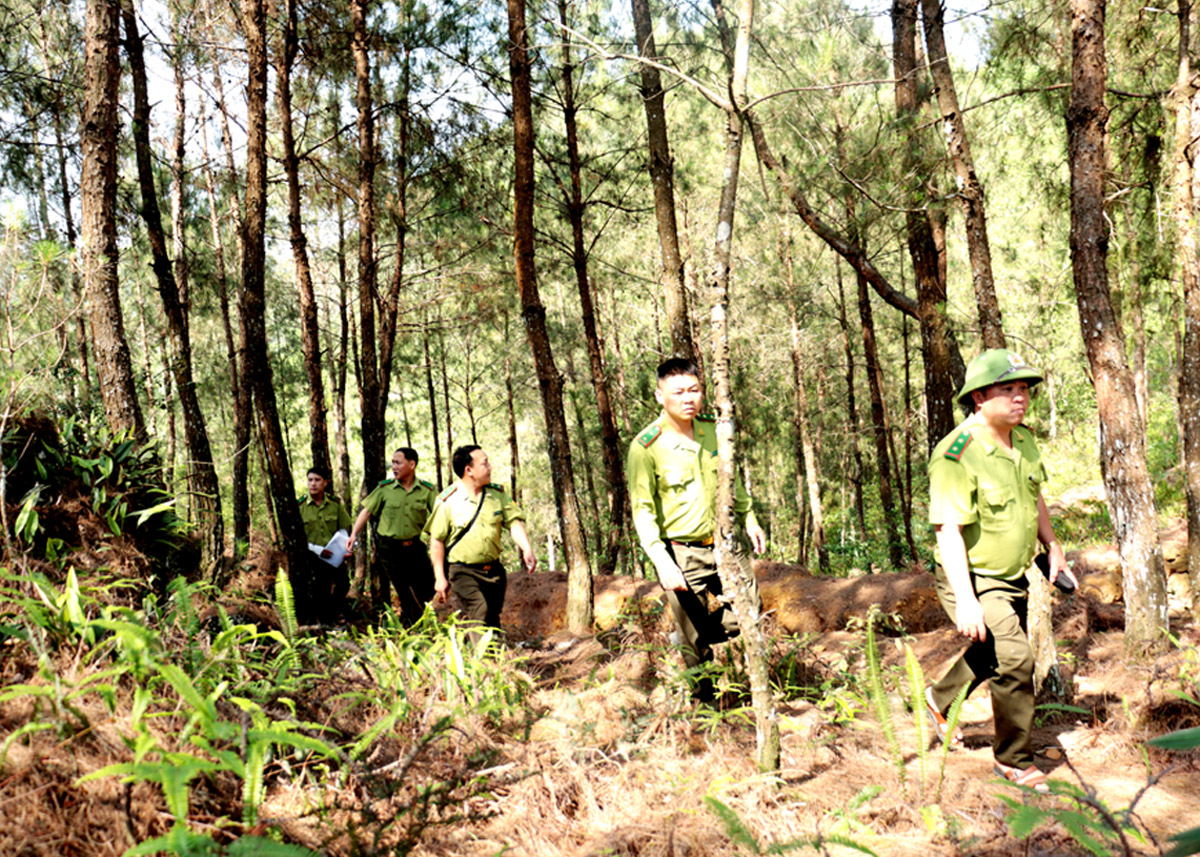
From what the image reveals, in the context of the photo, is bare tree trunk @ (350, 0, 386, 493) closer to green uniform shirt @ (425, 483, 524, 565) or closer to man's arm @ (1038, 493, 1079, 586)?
green uniform shirt @ (425, 483, 524, 565)

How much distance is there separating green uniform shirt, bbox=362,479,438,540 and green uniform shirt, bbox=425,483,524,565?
4.10ft

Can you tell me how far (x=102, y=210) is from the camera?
225 inches

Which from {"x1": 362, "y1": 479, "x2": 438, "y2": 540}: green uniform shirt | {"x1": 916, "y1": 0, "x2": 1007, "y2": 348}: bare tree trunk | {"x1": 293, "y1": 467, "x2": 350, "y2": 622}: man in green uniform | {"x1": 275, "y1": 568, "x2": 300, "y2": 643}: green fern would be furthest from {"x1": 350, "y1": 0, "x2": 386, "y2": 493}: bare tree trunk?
{"x1": 916, "y1": 0, "x2": 1007, "y2": 348}: bare tree trunk

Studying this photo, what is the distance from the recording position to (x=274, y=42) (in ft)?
33.9

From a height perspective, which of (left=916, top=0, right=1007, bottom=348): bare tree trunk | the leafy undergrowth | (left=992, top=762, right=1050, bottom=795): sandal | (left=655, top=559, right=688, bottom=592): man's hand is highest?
(left=916, top=0, right=1007, bottom=348): bare tree trunk

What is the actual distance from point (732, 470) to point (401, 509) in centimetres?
429

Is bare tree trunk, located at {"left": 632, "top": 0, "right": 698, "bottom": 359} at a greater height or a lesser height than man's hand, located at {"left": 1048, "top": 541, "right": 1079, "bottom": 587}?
greater

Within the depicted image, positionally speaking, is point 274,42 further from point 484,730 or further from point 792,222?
point 792,222

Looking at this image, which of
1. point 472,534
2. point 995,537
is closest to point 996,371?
point 995,537

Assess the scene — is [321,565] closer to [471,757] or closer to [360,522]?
[360,522]

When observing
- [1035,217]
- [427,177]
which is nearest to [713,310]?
[427,177]

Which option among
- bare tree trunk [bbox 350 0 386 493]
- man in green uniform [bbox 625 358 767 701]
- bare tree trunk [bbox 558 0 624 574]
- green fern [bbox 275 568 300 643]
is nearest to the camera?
man in green uniform [bbox 625 358 767 701]

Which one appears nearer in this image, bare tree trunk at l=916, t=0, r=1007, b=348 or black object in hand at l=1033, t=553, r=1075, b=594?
black object in hand at l=1033, t=553, r=1075, b=594

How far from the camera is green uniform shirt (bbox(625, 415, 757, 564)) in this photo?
3973mm
